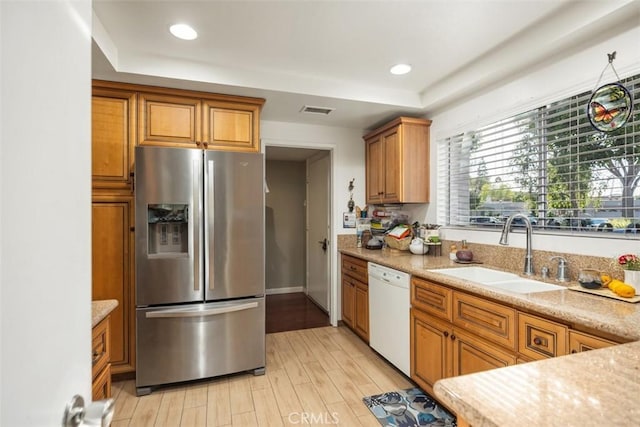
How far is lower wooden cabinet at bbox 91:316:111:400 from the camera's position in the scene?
135cm

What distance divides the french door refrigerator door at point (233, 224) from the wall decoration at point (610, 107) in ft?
6.95

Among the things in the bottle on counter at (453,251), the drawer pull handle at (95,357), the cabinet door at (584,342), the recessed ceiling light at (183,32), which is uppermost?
the recessed ceiling light at (183,32)

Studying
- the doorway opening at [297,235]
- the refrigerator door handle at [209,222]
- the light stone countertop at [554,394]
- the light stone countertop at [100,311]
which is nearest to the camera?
the light stone countertop at [554,394]

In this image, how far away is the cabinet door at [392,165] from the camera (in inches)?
127

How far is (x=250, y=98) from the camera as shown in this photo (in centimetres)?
281

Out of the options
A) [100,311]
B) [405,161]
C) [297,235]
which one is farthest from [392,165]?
[100,311]

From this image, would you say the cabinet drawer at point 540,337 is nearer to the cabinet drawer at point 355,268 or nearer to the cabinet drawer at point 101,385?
the cabinet drawer at point 355,268

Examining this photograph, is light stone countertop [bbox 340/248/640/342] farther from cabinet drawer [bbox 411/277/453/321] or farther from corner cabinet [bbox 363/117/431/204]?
corner cabinet [bbox 363/117/431/204]

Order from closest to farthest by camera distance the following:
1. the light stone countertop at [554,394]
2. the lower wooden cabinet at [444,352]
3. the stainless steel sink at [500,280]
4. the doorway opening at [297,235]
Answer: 1. the light stone countertop at [554,394]
2. the lower wooden cabinet at [444,352]
3. the stainless steel sink at [500,280]
4. the doorway opening at [297,235]

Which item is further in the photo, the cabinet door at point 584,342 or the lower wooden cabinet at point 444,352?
the lower wooden cabinet at point 444,352

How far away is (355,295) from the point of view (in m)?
3.34

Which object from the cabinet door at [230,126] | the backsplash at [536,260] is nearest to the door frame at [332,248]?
the cabinet door at [230,126]

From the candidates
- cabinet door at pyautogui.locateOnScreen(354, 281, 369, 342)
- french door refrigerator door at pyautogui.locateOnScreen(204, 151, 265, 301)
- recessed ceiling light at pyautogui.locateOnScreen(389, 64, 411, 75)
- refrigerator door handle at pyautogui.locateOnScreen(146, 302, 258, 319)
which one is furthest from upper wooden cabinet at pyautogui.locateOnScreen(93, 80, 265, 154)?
cabinet door at pyautogui.locateOnScreen(354, 281, 369, 342)
